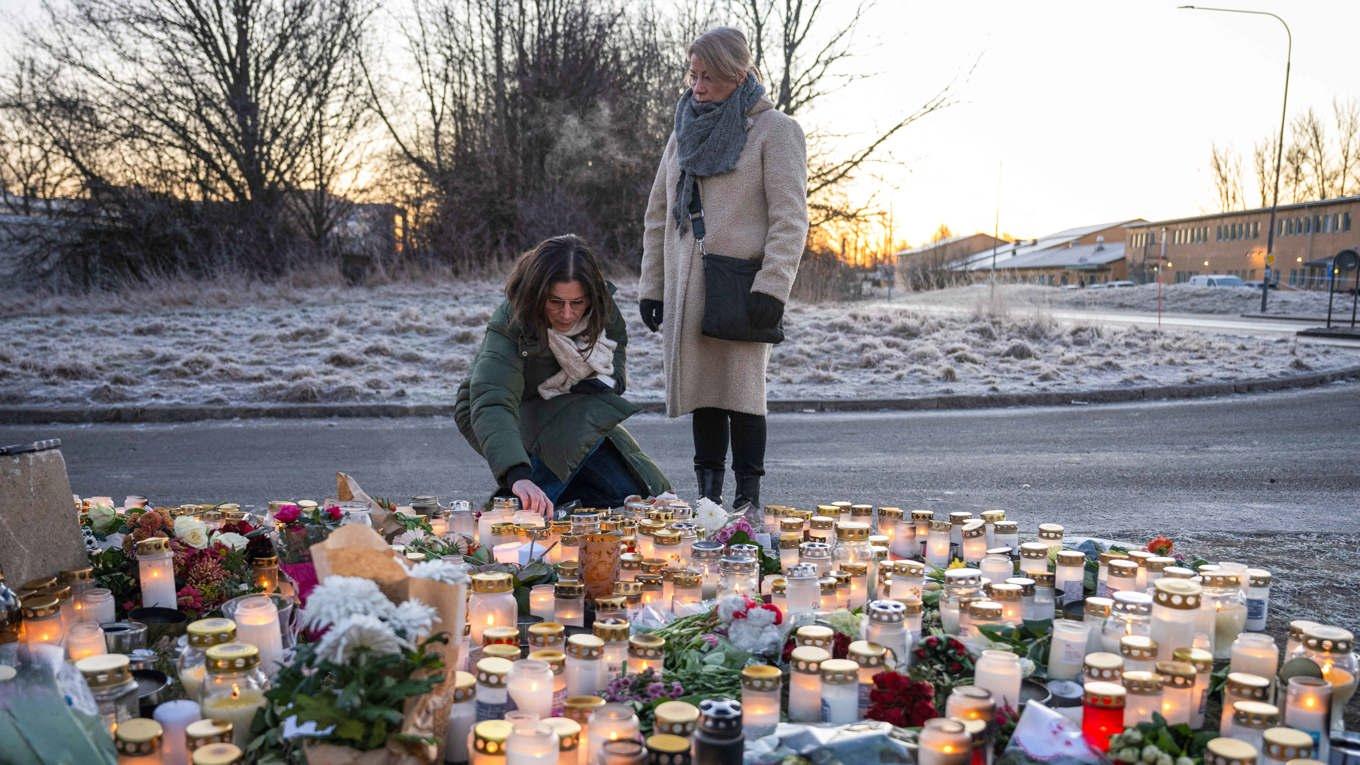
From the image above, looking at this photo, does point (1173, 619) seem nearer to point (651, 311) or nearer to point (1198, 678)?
point (1198, 678)

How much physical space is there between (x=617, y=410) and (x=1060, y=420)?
634cm

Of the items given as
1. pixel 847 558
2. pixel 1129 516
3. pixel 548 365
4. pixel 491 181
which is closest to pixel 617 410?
pixel 548 365

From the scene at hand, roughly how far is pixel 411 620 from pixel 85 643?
1.08m

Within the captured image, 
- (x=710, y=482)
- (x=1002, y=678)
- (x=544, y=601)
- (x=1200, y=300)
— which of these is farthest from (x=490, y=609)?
(x=1200, y=300)

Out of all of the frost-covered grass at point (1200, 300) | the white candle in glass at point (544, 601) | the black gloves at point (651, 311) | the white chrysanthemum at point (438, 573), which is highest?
the frost-covered grass at point (1200, 300)

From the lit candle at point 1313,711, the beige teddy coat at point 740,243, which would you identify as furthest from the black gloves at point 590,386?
the lit candle at point 1313,711

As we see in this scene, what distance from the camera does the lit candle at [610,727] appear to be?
1823mm

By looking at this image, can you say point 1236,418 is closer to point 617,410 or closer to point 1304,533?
point 1304,533

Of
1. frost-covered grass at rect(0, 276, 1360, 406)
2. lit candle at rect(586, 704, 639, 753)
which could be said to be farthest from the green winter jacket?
frost-covered grass at rect(0, 276, 1360, 406)

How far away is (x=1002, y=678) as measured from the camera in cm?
220

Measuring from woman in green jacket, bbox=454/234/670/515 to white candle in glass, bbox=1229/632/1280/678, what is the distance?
2.44 meters

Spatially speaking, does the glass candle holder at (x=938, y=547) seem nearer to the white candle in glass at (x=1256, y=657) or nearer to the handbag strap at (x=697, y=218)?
the white candle in glass at (x=1256, y=657)

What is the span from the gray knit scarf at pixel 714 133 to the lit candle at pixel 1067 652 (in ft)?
8.16

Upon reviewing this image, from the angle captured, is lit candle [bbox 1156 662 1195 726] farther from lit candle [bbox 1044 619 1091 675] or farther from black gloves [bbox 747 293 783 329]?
black gloves [bbox 747 293 783 329]
